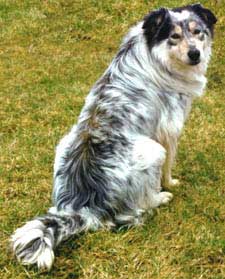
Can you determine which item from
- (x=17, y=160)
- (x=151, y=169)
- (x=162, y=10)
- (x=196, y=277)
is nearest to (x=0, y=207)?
(x=17, y=160)

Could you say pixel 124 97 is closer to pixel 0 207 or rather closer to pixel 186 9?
pixel 186 9

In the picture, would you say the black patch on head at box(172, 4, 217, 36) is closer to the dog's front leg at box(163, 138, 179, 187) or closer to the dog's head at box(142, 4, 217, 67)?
the dog's head at box(142, 4, 217, 67)

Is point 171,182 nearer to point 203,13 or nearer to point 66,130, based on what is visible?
point 203,13

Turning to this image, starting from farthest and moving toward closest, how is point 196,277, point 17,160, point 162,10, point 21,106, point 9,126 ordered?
point 21,106 → point 9,126 → point 17,160 → point 162,10 → point 196,277

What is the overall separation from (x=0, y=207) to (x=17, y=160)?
814 mm

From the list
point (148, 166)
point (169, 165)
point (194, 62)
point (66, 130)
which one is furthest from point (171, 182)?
point (66, 130)

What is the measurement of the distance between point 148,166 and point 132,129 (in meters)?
0.30

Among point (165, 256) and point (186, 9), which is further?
point (186, 9)

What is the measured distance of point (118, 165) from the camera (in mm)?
4164

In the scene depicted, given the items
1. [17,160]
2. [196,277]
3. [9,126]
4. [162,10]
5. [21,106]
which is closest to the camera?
[196,277]

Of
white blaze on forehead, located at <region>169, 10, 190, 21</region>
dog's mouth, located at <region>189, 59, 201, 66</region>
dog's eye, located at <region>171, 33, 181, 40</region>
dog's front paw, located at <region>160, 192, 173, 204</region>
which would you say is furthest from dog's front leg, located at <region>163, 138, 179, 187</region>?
white blaze on forehead, located at <region>169, 10, 190, 21</region>

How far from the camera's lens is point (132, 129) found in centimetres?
432

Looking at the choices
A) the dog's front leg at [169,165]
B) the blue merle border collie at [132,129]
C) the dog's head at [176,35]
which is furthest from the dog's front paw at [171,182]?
the dog's head at [176,35]

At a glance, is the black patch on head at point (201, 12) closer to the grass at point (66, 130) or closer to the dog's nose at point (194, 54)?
the dog's nose at point (194, 54)
